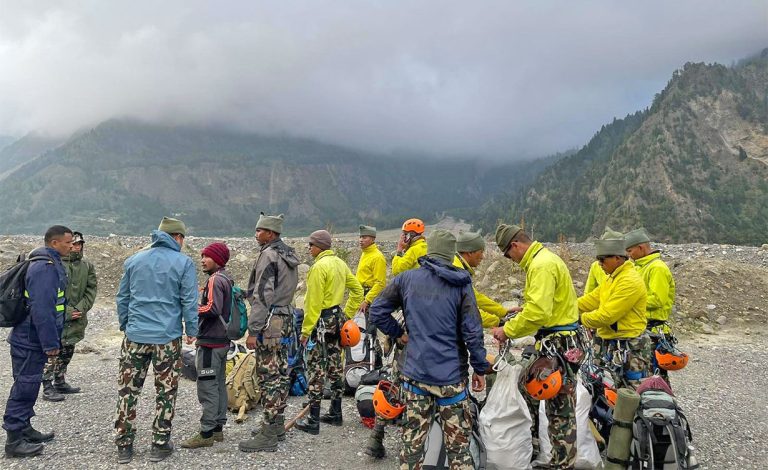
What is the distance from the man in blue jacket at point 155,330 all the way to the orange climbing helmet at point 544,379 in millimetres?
3743

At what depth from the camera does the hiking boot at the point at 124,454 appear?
17.6 ft

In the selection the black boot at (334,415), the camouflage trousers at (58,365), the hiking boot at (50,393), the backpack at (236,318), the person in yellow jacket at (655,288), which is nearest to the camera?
the backpack at (236,318)

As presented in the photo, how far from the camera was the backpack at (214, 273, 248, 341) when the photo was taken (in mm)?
5965

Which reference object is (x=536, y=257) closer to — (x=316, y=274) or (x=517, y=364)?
(x=517, y=364)

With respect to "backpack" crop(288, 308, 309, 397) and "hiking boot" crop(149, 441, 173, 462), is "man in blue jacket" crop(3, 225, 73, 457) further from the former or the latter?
"backpack" crop(288, 308, 309, 397)

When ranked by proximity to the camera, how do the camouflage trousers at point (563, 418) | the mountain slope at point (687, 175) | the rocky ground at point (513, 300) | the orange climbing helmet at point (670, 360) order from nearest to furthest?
the camouflage trousers at point (563, 418)
the rocky ground at point (513, 300)
the orange climbing helmet at point (670, 360)
the mountain slope at point (687, 175)

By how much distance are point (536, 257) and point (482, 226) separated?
403 ft

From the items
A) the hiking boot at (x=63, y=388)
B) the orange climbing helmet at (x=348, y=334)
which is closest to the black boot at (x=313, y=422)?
the orange climbing helmet at (x=348, y=334)

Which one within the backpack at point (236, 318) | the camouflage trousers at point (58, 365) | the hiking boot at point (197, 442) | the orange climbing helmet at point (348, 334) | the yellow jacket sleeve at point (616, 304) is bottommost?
the hiking boot at point (197, 442)

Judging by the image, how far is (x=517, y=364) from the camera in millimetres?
5000

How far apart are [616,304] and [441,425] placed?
2684 mm

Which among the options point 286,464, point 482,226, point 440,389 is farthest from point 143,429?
point 482,226

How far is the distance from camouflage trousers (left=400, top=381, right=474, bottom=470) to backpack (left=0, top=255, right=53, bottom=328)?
4.53 meters

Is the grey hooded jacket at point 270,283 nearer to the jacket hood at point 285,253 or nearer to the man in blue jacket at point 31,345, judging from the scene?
the jacket hood at point 285,253
